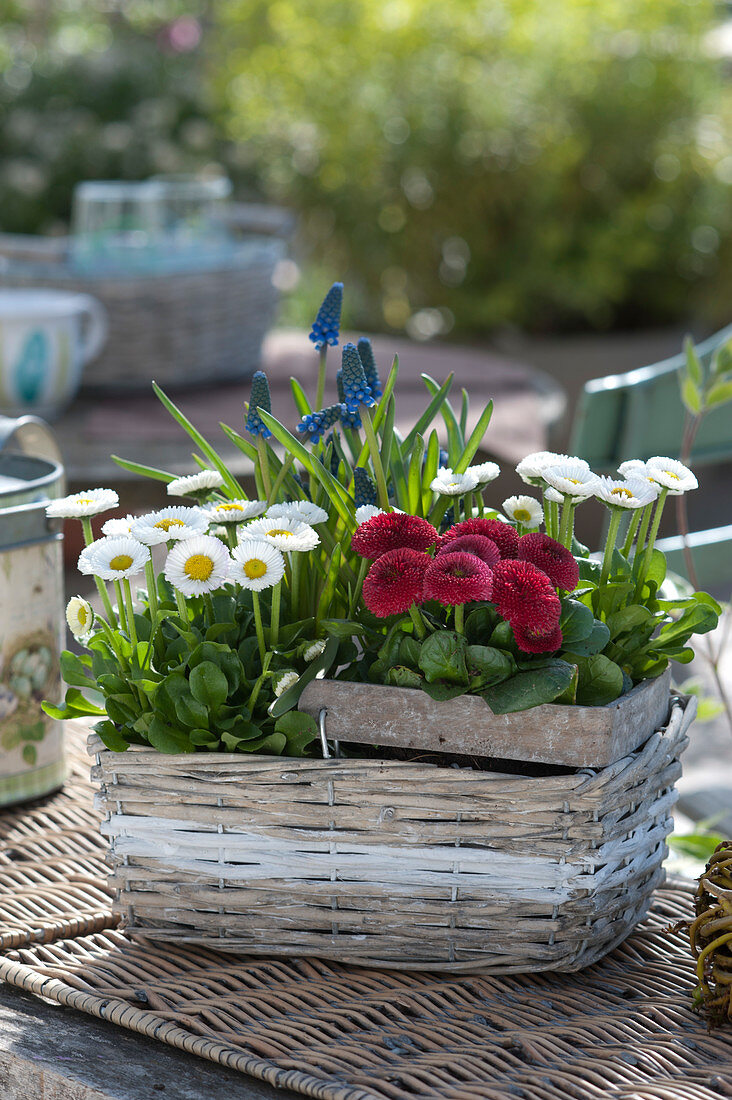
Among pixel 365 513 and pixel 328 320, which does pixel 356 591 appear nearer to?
pixel 365 513

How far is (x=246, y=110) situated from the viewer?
412cm

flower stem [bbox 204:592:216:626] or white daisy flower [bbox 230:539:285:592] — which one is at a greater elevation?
white daisy flower [bbox 230:539:285:592]

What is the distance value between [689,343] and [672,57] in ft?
10.9

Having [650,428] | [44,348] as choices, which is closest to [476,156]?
[44,348]

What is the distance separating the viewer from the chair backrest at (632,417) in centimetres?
119

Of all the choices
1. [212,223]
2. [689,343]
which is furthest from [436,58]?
[689,343]

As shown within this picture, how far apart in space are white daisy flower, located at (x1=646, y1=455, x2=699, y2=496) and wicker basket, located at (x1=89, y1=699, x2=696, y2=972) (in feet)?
0.45

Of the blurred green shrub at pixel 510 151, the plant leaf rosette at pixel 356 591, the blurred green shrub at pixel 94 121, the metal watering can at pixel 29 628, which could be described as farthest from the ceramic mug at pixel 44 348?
the blurred green shrub at pixel 510 151

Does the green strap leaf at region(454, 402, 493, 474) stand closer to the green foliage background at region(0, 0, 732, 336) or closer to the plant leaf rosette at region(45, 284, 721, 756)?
the plant leaf rosette at region(45, 284, 721, 756)

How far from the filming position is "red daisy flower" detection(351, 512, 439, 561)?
62 centimetres

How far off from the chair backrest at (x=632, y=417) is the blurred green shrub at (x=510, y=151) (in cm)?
261

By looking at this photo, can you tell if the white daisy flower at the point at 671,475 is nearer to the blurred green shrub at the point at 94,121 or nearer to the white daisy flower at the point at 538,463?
the white daisy flower at the point at 538,463

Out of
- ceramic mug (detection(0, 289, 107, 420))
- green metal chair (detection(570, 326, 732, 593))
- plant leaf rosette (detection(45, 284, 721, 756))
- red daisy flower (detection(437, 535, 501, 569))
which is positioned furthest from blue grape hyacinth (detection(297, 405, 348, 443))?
ceramic mug (detection(0, 289, 107, 420))

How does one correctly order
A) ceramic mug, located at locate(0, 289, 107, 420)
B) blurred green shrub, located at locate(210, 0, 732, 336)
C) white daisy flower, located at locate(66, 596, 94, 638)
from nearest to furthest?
1. white daisy flower, located at locate(66, 596, 94, 638)
2. ceramic mug, located at locate(0, 289, 107, 420)
3. blurred green shrub, located at locate(210, 0, 732, 336)
